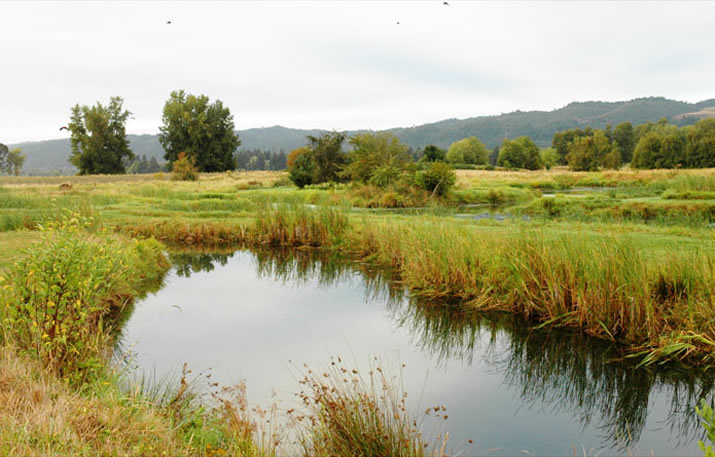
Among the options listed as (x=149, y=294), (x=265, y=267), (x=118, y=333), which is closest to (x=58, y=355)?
(x=118, y=333)

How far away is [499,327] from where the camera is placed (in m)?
8.27

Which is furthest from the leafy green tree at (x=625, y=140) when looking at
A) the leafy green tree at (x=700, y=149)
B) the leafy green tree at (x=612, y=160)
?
the leafy green tree at (x=612, y=160)

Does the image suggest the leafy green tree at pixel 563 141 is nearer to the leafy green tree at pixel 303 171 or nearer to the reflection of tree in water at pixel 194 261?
the leafy green tree at pixel 303 171

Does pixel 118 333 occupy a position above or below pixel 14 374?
below

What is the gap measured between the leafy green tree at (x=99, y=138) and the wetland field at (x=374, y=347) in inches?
2351

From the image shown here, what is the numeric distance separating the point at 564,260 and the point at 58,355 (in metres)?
7.01

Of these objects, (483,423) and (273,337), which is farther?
(273,337)

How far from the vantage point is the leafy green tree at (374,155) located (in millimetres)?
29492

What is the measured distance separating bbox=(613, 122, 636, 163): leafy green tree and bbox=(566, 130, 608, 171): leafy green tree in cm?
2452

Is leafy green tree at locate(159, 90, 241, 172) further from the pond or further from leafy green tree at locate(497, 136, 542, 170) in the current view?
the pond

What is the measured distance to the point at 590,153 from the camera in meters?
71.0

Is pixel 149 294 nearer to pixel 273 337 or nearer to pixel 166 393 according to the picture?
pixel 273 337

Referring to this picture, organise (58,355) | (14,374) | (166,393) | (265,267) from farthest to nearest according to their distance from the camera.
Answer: (265,267), (166,393), (58,355), (14,374)

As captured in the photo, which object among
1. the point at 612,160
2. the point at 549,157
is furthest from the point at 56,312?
the point at 549,157
